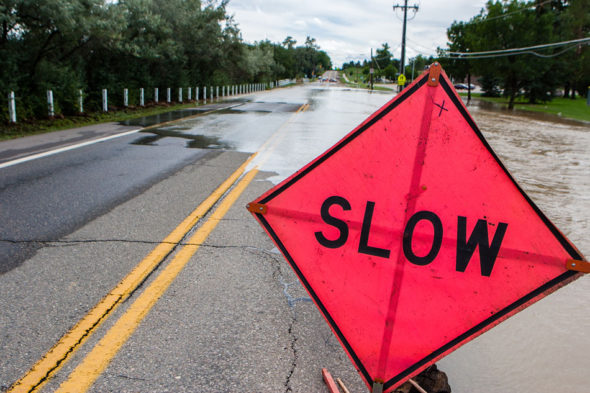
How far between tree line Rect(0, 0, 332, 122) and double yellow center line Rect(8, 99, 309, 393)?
1173 centimetres

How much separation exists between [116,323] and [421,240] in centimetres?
199

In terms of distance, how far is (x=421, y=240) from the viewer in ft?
7.22

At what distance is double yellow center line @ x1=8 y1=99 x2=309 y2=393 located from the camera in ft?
8.36

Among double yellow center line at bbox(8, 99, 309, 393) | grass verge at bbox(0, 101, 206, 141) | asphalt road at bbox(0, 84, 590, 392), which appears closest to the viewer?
double yellow center line at bbox(8, 99, 309, 393)

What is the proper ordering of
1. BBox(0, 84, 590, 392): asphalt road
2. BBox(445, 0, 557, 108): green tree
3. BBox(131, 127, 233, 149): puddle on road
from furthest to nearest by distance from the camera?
BBox(445, 0, 557, 108): green tree → BBox(131, 127, 233, 149): puddle on road → BBox(0, 84, 590, 392): asphalt road

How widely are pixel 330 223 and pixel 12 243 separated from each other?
3.47 m

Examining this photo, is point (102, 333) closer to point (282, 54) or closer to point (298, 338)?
point (298, 338)

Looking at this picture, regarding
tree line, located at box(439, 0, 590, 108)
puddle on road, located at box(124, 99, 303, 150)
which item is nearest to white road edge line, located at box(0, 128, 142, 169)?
puddle on road, located at box(124, 99, 303, 150)

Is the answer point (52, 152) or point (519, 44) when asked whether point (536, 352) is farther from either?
point (519, 44)

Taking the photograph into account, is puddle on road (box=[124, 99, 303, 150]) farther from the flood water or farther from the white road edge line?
the flood water

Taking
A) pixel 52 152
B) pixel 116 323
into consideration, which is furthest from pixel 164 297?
pixel 52 152

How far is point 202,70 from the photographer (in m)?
38.2

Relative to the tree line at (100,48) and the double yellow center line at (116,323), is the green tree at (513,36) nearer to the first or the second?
the tree line at (100,48)

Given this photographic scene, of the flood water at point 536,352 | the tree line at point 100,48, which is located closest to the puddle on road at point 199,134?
the tree line at point 100,48
